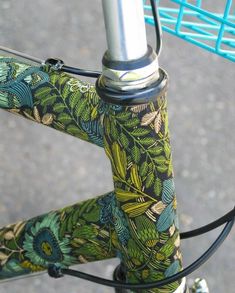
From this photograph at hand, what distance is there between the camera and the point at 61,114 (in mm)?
582

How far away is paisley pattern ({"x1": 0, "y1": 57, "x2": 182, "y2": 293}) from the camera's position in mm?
456

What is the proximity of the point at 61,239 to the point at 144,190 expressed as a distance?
178 mm

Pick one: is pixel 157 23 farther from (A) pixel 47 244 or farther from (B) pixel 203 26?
(A) pixel 47 244

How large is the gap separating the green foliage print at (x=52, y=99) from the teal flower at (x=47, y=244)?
0.12 metres

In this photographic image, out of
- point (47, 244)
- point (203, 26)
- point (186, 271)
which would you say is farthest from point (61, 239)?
point (203, 26)

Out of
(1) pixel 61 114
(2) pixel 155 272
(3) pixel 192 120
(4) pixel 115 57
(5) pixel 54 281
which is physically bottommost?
(5) pixel 54 281

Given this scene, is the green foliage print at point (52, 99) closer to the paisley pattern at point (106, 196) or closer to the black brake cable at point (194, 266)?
the paisley pattern at point (106, 196)

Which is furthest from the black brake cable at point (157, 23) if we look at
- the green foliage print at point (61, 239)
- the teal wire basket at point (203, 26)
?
the green foliage print at point (61, 239)

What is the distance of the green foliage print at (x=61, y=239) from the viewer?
604 millimetres

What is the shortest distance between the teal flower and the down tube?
84 millimetres

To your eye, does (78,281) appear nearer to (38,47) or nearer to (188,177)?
(188,177)

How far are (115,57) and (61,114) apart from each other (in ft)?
0.59

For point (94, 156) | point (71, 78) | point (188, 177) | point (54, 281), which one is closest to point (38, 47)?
point (94, 156)

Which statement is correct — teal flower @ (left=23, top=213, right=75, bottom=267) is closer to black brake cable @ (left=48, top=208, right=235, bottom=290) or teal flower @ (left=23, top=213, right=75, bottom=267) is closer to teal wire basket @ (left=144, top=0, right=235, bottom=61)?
black brake cable @ (left=48, top=208, right=235, bottom=290)
